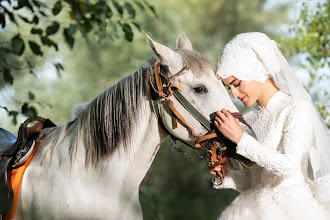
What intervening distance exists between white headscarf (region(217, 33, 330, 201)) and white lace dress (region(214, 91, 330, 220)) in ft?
0.23

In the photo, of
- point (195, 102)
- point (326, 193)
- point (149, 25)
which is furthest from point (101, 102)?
point (149, 25)

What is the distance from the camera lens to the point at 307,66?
8.05 metres

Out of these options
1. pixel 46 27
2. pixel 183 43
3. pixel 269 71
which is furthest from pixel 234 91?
pixel 46 27

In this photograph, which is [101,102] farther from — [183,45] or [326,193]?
[326,193]

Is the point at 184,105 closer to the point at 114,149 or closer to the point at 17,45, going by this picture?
the point at 114,149

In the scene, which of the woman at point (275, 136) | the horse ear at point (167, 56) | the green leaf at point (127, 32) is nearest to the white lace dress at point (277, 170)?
the woman at point (275, 136)

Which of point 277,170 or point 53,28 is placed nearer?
point 277,170

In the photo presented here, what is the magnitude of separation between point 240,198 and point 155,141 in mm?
637

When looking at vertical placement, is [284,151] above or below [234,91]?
below

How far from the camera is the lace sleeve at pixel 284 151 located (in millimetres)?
2158

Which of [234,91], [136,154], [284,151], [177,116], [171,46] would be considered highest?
[234,91]

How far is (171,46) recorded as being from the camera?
34.9 feet

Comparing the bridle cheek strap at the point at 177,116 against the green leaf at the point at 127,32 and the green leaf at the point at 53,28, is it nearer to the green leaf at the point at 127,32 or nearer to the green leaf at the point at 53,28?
the green leaf at the point at 127,32

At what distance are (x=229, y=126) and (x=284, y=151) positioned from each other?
346mm
